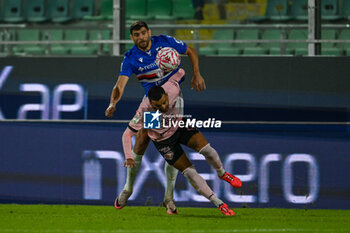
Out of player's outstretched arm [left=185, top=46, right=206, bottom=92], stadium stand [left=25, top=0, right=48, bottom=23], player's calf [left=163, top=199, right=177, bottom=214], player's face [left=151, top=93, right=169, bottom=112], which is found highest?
stadium stand [left=25, top=0, right=48, bottom=23]

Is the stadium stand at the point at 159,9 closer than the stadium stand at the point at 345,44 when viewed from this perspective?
No

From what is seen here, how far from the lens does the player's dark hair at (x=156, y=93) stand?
9.62 m

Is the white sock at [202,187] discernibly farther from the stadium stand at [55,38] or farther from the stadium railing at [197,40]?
the stadium stand at [55,38]

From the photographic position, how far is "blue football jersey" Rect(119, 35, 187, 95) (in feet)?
33.2

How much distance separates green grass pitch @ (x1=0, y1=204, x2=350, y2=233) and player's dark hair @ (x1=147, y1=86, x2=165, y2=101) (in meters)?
1.50

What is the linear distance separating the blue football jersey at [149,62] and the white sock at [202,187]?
1.38 meters

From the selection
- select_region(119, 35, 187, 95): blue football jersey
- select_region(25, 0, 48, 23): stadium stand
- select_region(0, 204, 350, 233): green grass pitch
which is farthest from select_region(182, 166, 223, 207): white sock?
select_region(25, 0, 48, 23): stadium stand

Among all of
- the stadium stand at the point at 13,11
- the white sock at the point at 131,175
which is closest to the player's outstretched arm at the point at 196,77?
the white sock at the point at 131,175

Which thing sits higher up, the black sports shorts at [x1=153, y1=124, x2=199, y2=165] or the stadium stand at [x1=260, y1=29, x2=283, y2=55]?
the stadium stand at [x1=260, y1=29, x2=283, y2=55]

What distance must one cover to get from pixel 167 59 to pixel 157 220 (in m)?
2.09

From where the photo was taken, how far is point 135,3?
14648mm

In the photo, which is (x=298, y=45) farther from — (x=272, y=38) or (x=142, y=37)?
(x=142, y=37)

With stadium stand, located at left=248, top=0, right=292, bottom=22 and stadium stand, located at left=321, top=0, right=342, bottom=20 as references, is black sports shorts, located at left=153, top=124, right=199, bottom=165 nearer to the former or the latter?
stadium stand, located at left=321, top=0, right=342, bottom=20

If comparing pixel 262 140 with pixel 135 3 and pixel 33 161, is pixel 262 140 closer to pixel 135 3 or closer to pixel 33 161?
pixel 33 161
